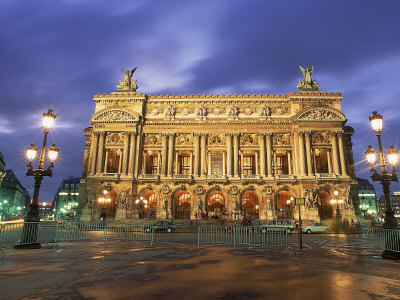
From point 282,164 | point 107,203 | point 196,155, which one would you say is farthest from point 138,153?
point 282,164

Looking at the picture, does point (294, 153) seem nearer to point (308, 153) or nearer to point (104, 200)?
point (308, 153)

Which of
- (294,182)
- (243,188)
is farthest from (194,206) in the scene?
(294,182)

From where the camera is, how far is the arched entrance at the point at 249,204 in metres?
43.1

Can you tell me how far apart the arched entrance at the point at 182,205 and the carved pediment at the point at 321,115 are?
70.0ft

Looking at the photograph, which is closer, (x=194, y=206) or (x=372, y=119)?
(x=372, y=119)

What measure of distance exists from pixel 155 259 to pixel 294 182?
111 ft

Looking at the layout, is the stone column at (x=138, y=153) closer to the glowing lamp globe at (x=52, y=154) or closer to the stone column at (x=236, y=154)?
the stone column at (x=236, y=154)

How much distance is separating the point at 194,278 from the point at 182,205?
37341mm

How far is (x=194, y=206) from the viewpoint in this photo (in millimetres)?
41156

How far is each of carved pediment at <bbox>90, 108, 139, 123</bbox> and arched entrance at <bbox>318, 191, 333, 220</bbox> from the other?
30963 millimetres

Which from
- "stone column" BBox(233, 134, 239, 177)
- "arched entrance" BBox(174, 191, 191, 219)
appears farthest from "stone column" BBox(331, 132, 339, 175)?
"arched entrance" BBox(174, 191, 191, 219)

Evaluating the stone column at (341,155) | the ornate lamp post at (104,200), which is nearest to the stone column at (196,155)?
the ornate lamp post at (104,200)

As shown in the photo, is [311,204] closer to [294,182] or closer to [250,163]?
[294,182]

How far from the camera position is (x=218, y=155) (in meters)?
44.0
